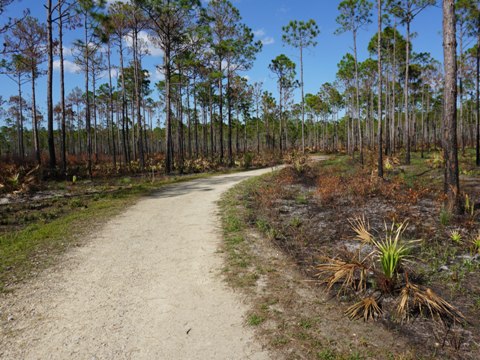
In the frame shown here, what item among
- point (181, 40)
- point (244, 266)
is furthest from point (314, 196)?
point (181, 40)

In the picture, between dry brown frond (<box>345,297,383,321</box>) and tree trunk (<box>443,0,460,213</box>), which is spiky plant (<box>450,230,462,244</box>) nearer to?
tree trunk (<box>443,0,460,213</box>)

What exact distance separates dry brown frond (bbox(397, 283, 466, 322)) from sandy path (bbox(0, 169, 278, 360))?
6.34 ft

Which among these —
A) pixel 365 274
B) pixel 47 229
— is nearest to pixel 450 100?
pixel 365 274

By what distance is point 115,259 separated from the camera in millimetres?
5527

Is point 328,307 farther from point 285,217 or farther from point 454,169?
point 454,169

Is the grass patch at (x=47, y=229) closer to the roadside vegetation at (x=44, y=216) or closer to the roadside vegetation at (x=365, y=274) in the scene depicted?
the roadside vegetation at (x=44, y=216)

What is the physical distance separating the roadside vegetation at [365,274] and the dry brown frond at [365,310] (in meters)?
0.01

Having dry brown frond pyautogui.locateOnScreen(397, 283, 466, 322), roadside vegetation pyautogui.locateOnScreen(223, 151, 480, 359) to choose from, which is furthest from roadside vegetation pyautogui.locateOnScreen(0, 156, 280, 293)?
dry brown frond pyautogui.locateOnScreen(397, 283, 466, 322)

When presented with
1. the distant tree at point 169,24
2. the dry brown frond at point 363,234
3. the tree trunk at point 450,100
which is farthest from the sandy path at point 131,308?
the distant tree at point 169,24

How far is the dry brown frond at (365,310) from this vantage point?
3694 mm

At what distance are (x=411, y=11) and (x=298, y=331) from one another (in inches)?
882

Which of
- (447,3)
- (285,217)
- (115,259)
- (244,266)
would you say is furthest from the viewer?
(285,217)

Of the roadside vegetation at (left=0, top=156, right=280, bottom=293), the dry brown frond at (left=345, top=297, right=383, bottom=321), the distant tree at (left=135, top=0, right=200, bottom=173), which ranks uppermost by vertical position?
the distant tree at (left=135, top=0, right=200, bottom=173)

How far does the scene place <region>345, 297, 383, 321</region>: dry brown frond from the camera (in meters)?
3.69
